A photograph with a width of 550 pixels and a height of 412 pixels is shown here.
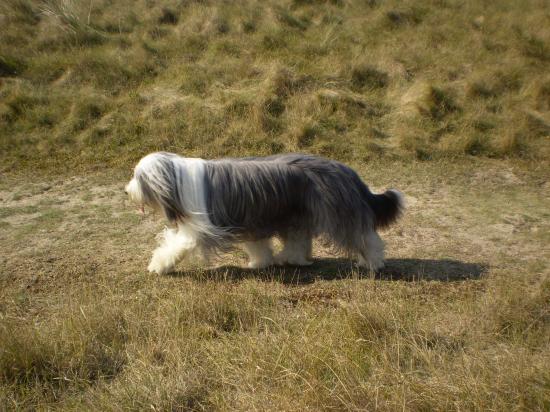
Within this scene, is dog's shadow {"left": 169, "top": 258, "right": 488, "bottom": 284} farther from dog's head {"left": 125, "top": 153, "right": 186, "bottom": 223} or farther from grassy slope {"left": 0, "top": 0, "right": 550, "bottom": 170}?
grassy slope {"left": 0, "top": 0, "right": 550, "bottom": 170}

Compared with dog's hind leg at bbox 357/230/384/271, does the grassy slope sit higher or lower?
higher

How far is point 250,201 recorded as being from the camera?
4324 millimetres

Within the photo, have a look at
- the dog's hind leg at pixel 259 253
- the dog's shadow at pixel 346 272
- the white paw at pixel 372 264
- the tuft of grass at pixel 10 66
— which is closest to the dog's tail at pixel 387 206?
the white paw at pixel 372 264

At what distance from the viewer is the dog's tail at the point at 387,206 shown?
4.65 metres

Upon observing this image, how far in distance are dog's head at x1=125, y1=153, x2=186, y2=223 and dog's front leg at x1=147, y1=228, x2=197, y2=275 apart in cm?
20

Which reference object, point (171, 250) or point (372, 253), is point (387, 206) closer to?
point (372, 253)

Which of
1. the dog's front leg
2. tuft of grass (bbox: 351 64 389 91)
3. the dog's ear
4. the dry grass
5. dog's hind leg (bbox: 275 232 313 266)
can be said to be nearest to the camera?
the dry grass

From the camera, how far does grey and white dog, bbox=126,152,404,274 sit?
4.30 metres

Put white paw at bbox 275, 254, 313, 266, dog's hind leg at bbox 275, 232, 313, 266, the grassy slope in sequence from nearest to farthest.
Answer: dog's hind leg at bbox 275, 232, 313, 266 → white paw at bbox 275, 254, 313, 266 → the grassy slope

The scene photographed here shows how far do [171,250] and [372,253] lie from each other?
176 centimetres

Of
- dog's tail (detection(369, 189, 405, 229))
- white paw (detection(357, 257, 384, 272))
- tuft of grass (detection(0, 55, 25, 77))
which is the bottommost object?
white paw (detection(357, 257, 384, 272))

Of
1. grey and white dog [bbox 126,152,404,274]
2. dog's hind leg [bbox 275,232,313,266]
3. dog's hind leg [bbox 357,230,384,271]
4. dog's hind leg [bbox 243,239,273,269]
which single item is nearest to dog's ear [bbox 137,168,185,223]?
grey and white dog [bbox 126,152,404,274]

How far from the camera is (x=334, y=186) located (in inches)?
172

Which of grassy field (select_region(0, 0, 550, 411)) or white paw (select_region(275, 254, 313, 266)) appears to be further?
white paw (select_region(275, 254, 313, 266))
